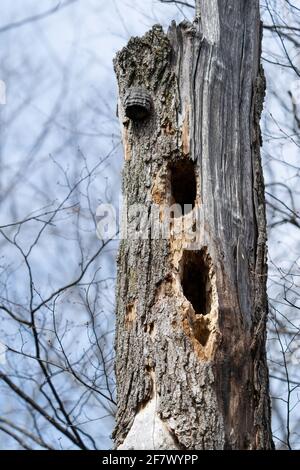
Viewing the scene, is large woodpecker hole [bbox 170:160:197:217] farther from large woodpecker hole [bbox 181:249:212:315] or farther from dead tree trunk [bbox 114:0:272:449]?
large woodpecker hole [bbox 181:249:212:315]

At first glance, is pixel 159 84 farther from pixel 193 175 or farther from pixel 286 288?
pixel 286 288

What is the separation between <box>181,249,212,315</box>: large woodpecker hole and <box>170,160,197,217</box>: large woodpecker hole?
8.9 inches

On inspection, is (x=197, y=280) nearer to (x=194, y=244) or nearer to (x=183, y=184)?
(x=194, y=244)

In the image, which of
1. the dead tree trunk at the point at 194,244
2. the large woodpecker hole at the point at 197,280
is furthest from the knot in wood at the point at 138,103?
the large woodpecker hole at the point at 197,280

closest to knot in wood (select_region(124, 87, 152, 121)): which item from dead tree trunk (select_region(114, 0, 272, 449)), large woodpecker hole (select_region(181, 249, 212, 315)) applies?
dead tree trunk (select_region(114, 0, 272, 449))

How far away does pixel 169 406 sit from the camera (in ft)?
10.3

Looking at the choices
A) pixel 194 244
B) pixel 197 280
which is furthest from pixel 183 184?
pixel 197 280

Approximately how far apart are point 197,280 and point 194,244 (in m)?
0.19

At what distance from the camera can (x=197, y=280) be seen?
11.4 feet

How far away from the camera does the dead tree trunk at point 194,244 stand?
10.4 feet
